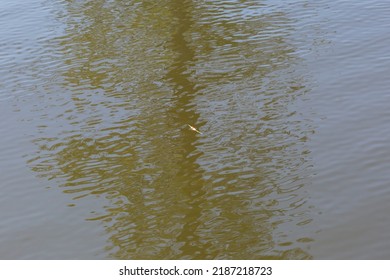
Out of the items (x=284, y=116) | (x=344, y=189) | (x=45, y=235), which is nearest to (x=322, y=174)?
(x=344, y=189)

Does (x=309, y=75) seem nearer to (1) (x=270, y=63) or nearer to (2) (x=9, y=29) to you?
(1) (x=270, y=63)

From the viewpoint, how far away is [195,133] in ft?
74.9

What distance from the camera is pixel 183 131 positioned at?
75.7 feet

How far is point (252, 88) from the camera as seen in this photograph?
82.6 ft

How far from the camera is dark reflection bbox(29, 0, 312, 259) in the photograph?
18203mm

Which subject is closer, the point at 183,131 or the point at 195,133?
the point at 195,133

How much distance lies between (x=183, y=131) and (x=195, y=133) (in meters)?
0.48

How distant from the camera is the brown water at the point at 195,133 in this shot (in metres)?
18.1

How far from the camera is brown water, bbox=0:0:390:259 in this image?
1806cm

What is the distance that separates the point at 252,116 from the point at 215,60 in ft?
16.6

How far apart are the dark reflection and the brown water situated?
58mm

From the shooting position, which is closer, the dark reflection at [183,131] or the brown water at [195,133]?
the brown water at [195,133]

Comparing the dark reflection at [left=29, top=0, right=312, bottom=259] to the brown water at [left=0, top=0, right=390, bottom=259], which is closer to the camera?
the brown water at [left=0, top=0, right=390, bottom=259]

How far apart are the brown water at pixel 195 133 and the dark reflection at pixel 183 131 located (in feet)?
0.19
